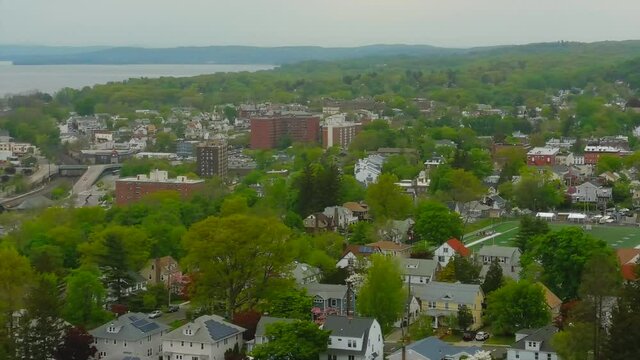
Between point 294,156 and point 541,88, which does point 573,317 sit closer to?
point 294,156

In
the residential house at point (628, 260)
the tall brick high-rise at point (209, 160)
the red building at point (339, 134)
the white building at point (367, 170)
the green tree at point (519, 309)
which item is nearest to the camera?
the green tree at point (519, 309)

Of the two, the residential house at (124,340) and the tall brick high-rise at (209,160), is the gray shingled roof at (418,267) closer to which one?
the residential house at (124,340)

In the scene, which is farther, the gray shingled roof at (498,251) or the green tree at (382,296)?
the gray shingled roof at (498,251)

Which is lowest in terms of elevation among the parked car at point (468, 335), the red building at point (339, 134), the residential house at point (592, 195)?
the red building at point (339, 134)

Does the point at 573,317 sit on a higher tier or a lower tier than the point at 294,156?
higher

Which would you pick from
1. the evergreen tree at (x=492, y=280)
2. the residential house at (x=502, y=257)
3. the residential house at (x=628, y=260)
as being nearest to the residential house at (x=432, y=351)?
the evergreen tree at (x=492, y=280)

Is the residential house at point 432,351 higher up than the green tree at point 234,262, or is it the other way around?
the green tree at point 234,262

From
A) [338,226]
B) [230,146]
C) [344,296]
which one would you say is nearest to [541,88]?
[230,146]
